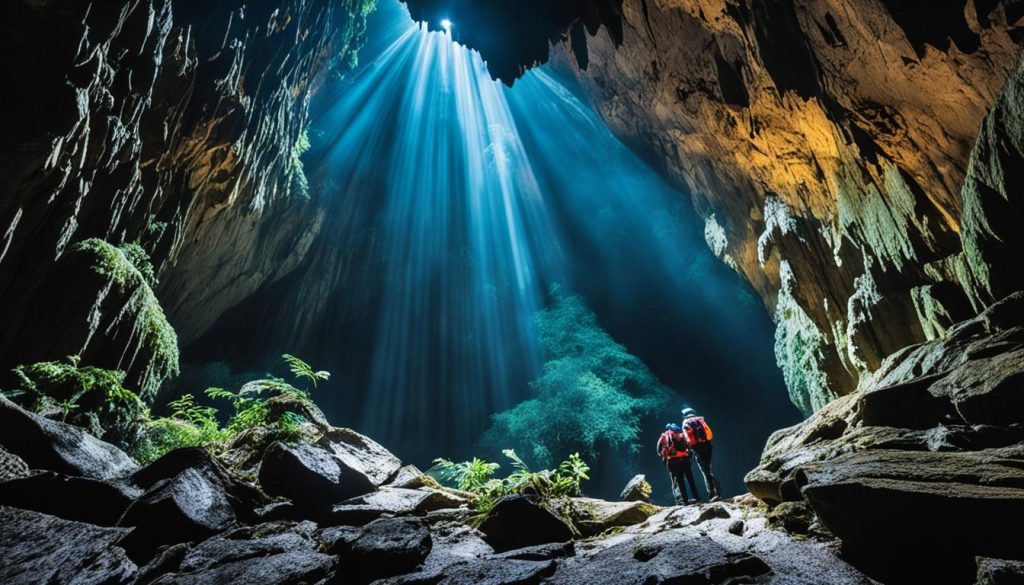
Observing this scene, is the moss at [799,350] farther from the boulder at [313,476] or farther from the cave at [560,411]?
the boulder at [313,476]

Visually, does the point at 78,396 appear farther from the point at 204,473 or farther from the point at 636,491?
the point at 636,491

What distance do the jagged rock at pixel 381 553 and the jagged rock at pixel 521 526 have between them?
607 mm

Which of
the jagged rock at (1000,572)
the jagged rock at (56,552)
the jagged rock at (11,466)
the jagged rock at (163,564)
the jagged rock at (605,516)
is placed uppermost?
the jagged rock at (11,466)

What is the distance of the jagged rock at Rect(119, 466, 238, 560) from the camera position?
3.06 meters

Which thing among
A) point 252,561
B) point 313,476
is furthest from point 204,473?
point 252,561

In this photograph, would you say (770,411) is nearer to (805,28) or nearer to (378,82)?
(805,28)

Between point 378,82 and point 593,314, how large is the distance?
1772 cm

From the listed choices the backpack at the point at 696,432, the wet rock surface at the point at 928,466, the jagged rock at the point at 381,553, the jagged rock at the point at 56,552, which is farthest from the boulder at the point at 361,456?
the backpack at the point at 696,432

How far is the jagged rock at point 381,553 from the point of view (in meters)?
2.81

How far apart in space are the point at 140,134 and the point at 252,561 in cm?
684

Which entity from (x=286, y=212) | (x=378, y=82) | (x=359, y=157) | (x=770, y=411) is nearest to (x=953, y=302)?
(x=286, y=212)

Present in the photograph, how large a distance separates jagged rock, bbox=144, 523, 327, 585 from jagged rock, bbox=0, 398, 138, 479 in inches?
63.6

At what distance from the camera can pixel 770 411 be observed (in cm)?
2192

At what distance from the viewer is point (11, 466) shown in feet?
10.8
